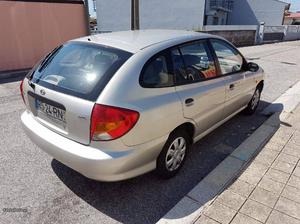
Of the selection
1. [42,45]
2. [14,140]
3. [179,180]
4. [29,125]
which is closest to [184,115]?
[179,180]

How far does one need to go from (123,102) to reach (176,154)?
1079 millimetres

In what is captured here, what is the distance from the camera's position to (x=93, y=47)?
275cm

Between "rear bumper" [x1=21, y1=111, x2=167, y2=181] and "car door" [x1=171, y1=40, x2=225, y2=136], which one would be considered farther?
"car door" [x1=171, y1=40, x2=225, y2=136]

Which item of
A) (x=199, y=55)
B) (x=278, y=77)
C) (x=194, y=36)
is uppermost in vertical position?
(x=194, y=36)

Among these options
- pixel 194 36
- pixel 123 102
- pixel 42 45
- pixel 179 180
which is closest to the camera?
pixel 123 102

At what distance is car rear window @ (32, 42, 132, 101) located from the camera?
2373 millimetres

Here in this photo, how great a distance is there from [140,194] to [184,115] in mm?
957

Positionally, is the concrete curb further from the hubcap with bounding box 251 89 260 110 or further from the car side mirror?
the car side mirror

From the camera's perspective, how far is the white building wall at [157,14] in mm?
23750

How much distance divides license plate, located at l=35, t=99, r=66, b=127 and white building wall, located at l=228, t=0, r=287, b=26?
3297cm

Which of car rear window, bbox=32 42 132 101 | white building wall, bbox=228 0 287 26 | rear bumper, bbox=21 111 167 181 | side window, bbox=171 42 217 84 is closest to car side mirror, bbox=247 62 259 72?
side window, bbox=171 42 217 84

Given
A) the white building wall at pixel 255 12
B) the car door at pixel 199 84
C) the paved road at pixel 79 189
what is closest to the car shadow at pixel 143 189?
the paved road at pixel 79 189

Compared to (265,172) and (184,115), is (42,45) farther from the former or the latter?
(265,172)

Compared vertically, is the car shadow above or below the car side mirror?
below
